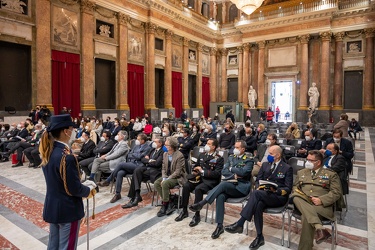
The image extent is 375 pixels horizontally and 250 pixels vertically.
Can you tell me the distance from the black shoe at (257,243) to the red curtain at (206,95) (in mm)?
21067

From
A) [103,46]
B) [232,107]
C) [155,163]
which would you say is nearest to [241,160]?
[155,163]

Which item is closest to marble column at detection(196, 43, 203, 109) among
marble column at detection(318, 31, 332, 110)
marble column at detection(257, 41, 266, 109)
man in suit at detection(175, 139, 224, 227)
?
marble column at detection(257, 41, 266, 109)

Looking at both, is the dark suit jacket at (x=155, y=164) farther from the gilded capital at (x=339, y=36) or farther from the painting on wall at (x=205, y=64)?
the gilded capital at (x=339, y=36)

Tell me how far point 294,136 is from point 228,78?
17.6 meters

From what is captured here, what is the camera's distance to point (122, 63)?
16266mm

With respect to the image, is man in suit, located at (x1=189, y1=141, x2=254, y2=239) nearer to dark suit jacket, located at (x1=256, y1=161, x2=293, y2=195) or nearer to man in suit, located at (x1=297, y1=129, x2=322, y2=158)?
dark suit jacket, located at (x1=256, y1=161, x2=293, y2=195)

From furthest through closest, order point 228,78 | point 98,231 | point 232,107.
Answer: point 228,78
point 232,107
point 98,231

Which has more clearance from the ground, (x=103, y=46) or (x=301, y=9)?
(x=301, y=9)

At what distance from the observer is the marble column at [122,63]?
52.7 feet

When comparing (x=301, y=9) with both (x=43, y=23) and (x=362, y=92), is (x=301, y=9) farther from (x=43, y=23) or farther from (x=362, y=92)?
(x=43, y=23)

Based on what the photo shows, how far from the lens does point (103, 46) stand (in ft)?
50.3

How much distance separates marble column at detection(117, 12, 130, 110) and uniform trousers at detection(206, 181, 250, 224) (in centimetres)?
1333

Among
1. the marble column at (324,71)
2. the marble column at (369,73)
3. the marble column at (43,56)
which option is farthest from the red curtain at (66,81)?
the marble column at (369,73)

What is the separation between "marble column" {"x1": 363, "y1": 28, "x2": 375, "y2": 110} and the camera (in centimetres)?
1845
